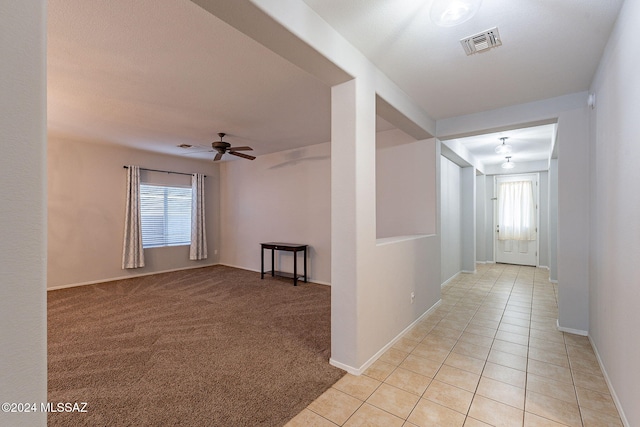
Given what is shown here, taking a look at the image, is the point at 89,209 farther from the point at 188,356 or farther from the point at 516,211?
the point at 516,211

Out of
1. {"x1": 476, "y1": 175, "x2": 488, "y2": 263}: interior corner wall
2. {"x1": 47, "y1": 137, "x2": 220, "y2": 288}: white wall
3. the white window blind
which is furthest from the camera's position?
{"x1": 476, "y1": 175, "x2": 488, "y2": 263}: interior corner wall

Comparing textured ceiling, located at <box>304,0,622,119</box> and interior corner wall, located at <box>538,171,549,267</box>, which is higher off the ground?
textured ceiling, located at <box>304,0,622,119</box>

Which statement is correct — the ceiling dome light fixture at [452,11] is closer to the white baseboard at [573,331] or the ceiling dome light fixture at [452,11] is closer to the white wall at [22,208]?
the white wall at [22,208]

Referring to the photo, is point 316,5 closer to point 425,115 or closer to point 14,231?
point 14,231

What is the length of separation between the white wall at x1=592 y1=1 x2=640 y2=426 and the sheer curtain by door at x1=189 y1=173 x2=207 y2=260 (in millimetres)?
6578

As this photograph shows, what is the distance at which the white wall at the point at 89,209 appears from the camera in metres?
4.73

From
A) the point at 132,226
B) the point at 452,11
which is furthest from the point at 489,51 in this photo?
the point at 132,226

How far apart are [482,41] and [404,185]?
2.29 metres

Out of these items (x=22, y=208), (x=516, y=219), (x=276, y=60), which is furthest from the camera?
(x=516, y=219)

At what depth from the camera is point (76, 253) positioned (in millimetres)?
4930

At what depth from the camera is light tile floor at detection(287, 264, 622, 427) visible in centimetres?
173

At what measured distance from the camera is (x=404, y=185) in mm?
4176

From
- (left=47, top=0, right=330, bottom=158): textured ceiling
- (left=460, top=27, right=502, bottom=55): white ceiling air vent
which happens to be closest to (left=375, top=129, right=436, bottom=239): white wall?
(left=47, top=0, right=330, bottom=158): textured ceiling

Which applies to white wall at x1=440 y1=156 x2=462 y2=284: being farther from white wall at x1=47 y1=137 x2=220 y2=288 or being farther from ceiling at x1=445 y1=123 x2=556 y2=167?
white wall at x1=47 y1=137 x2=220 y2=288
